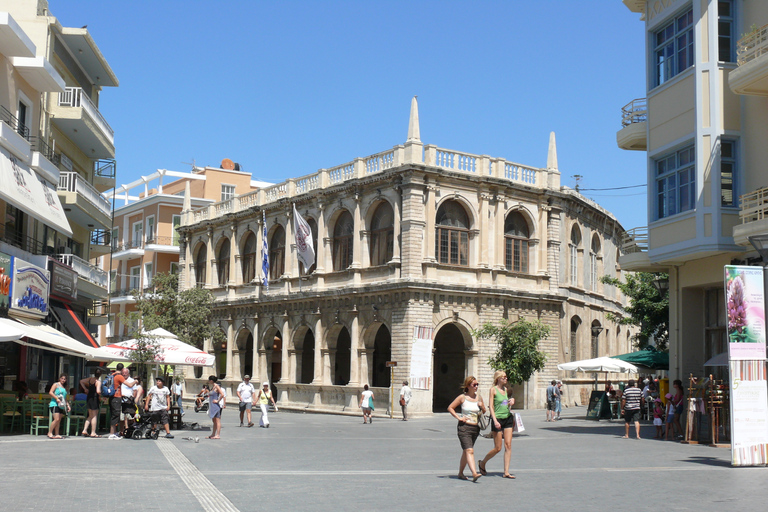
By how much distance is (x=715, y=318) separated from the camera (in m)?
23.4

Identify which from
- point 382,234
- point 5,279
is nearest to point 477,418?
point 5,279

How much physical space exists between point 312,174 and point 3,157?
21.5m

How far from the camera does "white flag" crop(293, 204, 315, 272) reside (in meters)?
40.6

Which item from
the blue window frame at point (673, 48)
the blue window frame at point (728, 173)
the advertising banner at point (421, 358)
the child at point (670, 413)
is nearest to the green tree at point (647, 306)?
the advertising banner at point (421, 358)

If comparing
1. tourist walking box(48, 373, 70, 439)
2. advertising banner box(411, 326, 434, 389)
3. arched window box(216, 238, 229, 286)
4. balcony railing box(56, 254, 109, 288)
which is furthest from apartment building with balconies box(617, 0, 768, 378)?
Result: arched window box(216, 238, 229, 286)

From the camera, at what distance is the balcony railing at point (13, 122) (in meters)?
24.6

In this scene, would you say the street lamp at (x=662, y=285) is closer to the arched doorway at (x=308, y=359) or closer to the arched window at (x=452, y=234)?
the arched window at (x=452, y=234)

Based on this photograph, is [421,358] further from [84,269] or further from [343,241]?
[84,269]

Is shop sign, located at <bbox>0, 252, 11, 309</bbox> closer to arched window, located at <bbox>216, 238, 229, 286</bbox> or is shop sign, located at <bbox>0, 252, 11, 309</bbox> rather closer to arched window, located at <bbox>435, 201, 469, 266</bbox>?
arched window, located at <bbox>435, 201, 469, 266</bbox>

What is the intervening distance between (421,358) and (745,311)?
70.0 feet

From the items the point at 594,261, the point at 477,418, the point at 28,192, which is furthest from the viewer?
the point at 594,261

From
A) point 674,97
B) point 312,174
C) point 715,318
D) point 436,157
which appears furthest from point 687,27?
point 312,174

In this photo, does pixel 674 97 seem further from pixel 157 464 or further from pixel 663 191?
pixel 157 464

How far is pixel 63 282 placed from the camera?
29250 millimetres
